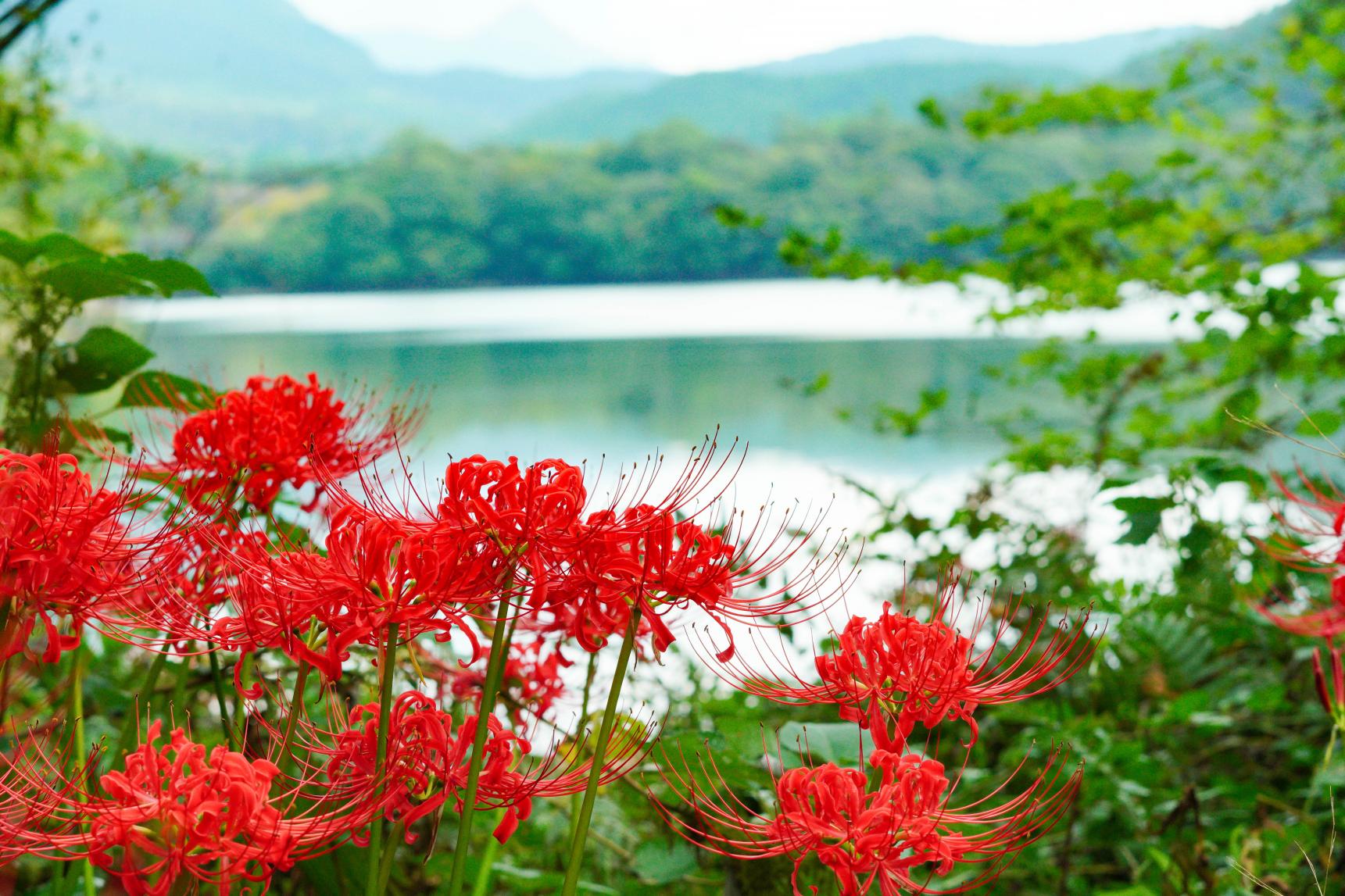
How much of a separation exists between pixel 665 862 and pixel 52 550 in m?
0.93

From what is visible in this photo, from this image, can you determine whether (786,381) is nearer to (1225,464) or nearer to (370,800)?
(1225,464)

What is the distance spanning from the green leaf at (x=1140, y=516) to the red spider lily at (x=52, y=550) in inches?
55.0

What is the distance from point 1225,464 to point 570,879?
140cm

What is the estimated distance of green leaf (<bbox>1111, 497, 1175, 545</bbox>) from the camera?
1.70 m

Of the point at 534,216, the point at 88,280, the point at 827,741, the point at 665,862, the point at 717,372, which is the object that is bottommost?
the point at 717,372

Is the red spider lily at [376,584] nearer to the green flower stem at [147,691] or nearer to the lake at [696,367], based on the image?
the green flower stem at [147,691]

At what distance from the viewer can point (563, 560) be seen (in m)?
0.86

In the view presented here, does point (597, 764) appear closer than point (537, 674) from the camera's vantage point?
Yes

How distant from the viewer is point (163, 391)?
1.53m

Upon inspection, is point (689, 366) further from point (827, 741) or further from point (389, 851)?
point (389, 851)

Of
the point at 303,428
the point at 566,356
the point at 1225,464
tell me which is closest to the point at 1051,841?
the point at 1225,464

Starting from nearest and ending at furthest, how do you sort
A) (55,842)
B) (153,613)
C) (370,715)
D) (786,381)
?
(55,842)
(370,715)
(153,613)
(786,381)

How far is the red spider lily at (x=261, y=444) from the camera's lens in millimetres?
1160

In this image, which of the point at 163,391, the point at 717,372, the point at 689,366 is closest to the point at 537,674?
the point at 163,391
